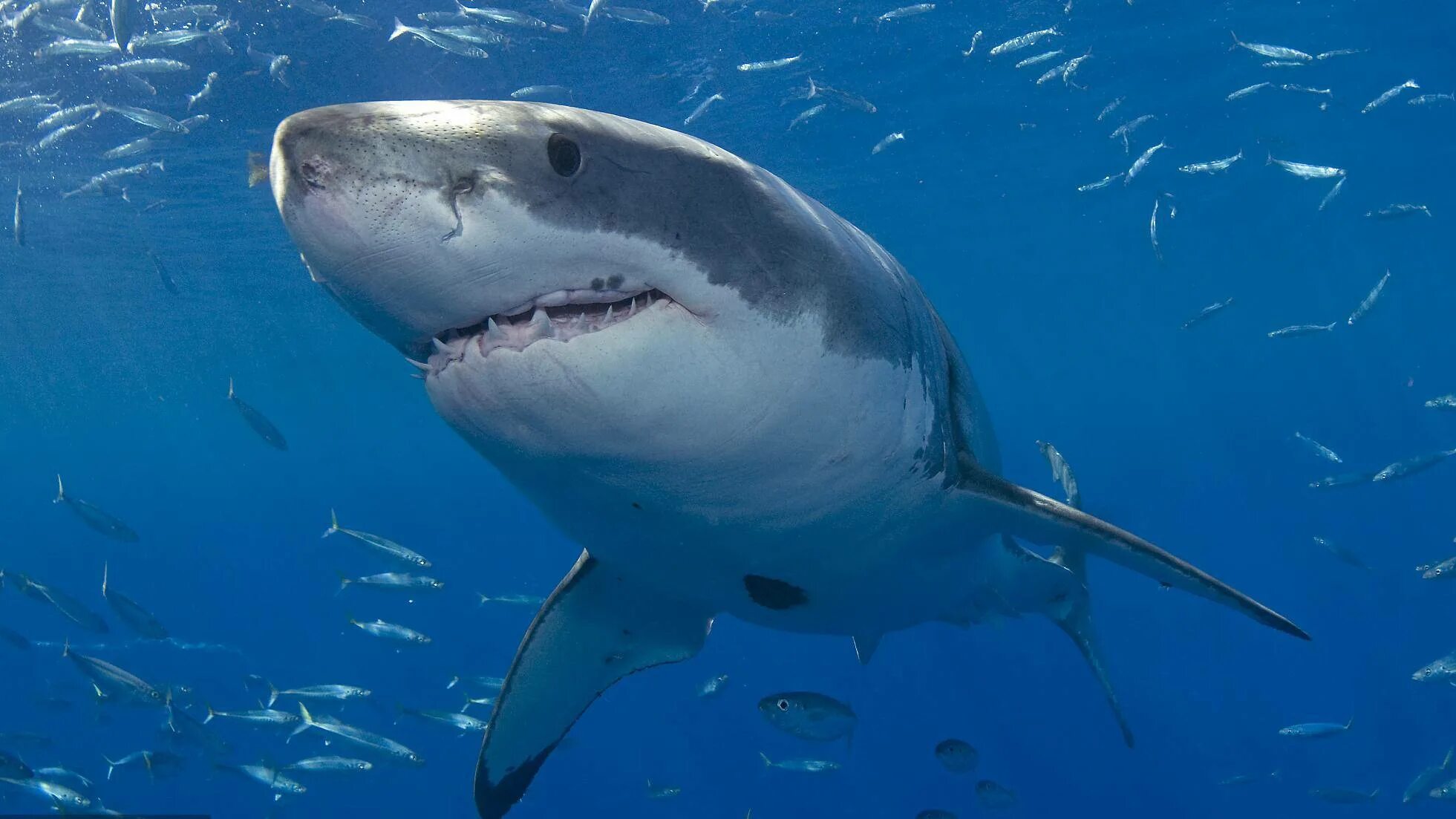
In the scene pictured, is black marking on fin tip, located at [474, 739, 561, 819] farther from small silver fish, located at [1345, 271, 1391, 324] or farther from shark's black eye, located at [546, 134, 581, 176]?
small silver fish, located at [1345, 271, 1391, 324]

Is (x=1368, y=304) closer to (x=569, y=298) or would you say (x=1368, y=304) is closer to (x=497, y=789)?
(x=497, y=789)

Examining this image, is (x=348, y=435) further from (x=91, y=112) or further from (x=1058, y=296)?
(x=91, y=112)

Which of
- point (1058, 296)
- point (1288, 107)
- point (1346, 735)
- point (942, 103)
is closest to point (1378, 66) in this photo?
point (1288, 107)

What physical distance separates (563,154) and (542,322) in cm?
35

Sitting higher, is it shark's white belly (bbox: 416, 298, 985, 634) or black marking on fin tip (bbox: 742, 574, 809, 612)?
shark's white belly (bbox: 416, 298, 985, 634)

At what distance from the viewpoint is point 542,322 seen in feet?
6.02

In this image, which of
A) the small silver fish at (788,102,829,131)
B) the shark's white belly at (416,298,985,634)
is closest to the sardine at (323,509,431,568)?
the shark's white belly at (416,298,985,634)

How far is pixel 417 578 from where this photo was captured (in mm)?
10758

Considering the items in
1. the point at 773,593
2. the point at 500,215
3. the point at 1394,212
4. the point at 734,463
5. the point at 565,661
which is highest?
the point at 500,215

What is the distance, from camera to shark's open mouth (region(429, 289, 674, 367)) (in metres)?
1.83

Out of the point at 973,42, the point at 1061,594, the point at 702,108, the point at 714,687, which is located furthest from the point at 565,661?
the point at 973,42

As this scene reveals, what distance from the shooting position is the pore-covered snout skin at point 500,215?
1.57 metres

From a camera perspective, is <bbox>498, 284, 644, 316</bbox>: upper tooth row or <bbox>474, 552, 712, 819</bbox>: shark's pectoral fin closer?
<bbox>498, 284, 644, 316</bbox>: upper tooth row

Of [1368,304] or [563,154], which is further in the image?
[1368,304]
